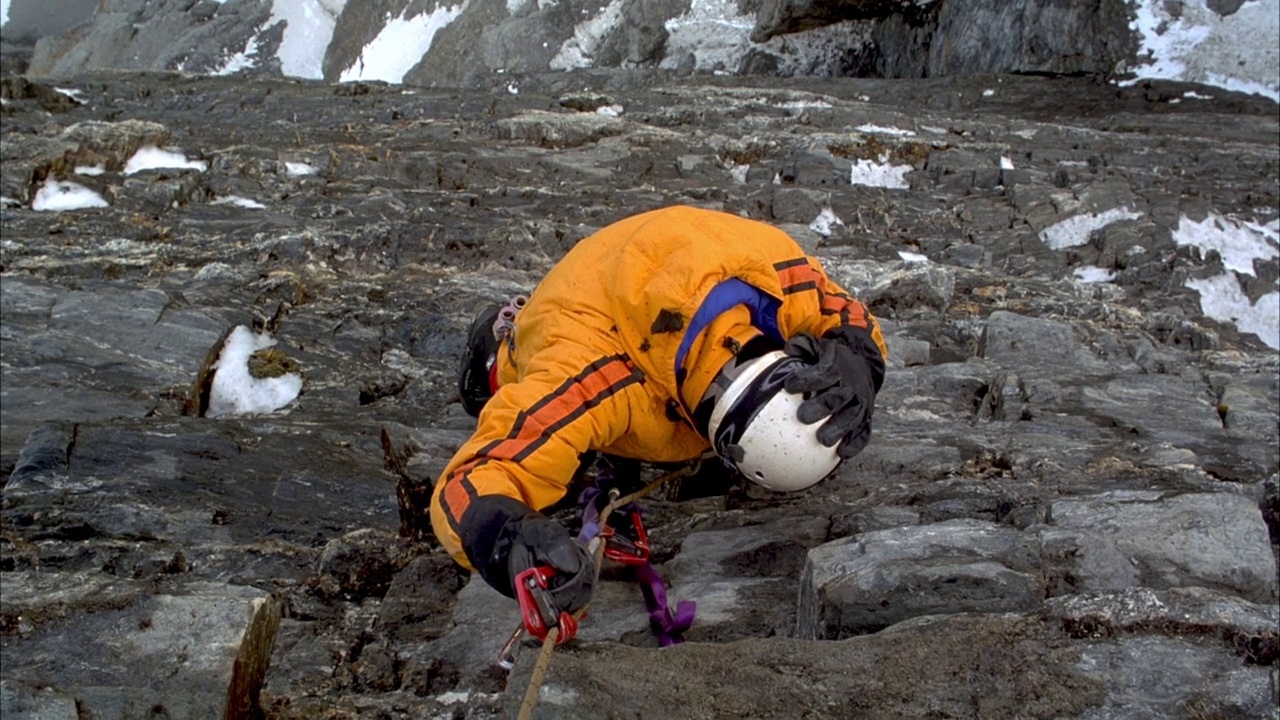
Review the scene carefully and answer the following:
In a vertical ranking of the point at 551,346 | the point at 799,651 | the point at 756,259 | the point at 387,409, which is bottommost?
the point at 387,409

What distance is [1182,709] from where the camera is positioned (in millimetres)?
2945

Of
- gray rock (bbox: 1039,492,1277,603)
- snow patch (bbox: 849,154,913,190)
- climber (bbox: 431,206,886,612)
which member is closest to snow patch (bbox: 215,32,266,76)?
snow patch (bbox: 849,154,913,190)

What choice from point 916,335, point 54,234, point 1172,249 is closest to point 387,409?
point 916,335

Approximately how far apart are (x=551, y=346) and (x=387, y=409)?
4059 mm

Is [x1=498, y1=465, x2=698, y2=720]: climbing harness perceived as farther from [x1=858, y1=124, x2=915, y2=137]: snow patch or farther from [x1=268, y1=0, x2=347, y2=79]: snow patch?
[x1=268, y1=0, x2=347, y2=79]: snow patch

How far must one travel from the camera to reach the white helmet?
12.6 ft

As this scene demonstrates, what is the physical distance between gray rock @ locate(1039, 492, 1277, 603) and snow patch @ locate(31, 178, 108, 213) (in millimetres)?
12356

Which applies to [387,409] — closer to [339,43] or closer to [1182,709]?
[1182,709]

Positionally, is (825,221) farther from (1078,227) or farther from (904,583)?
(904,583)

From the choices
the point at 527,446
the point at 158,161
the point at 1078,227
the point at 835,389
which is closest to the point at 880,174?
the point at 1078,227

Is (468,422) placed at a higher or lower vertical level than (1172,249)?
lower

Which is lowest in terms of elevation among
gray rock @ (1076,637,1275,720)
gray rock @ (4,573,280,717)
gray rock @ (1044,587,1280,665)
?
gray rock @ (4,573,280,717)

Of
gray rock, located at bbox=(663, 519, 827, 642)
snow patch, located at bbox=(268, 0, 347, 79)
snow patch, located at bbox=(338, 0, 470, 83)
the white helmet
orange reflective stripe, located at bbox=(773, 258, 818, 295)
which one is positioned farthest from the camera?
snow patch, located at bbox=(268, 0, 347, 79)

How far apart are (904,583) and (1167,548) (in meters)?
1.31
